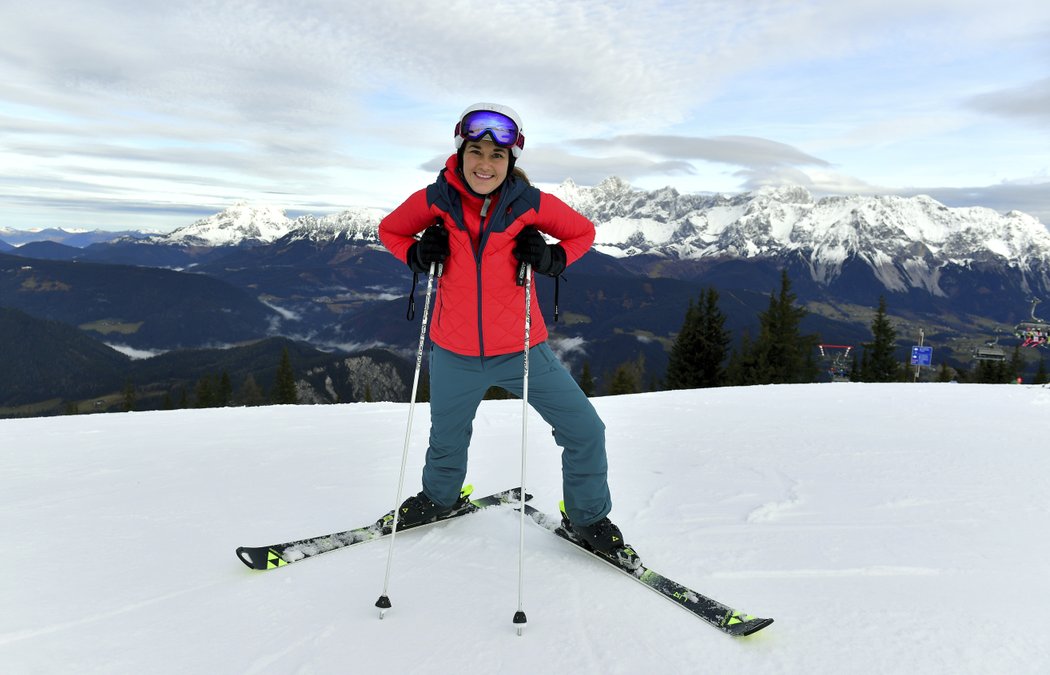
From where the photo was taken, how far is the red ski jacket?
354 centimetres

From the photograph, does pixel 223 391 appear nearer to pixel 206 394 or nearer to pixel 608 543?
pixel 206 394

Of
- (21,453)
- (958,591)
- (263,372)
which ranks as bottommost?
(263,372)

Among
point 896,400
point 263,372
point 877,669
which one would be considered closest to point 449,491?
point 877,669

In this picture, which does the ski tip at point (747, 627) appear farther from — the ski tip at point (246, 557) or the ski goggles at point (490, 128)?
the ski goggles at point (490, 128)

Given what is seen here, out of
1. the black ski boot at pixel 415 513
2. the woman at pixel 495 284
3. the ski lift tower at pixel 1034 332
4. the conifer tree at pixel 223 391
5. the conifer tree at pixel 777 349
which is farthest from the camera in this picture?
the conifer tree at pixel 223 391

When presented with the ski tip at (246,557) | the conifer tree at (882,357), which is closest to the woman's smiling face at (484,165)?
the ski tip at (246,557)

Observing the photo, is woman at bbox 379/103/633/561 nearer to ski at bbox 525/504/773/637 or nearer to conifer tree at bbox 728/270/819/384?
ski at bbox 525/504/773/637

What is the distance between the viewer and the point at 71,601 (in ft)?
9.93

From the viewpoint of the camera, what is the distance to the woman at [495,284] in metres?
3.50

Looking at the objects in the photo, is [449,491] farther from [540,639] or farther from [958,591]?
[958,591]

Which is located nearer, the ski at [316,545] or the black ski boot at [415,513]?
the ski at [316,545]

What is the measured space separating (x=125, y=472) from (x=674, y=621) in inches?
198

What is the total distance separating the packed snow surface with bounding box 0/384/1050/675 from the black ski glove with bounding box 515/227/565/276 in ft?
5.64

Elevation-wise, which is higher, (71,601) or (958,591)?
(958,591)
